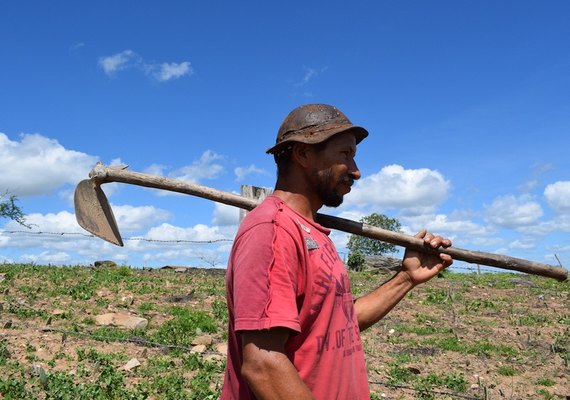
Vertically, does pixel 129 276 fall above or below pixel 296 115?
below

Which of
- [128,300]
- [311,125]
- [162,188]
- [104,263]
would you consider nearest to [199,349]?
[128,300]

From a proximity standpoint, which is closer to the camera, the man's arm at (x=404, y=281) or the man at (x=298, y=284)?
the man at (x=298, y=284)

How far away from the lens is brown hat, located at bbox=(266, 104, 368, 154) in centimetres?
225

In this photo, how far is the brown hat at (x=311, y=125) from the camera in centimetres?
225

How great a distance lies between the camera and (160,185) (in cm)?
321

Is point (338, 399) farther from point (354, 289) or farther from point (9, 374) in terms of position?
point (354, 289)

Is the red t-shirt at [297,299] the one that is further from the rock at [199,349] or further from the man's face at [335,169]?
the rock at [199,349]

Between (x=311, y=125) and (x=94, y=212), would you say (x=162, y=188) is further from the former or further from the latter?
(x=311, y=125)

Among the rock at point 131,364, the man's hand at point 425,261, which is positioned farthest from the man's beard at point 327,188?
the rock at point 131,364

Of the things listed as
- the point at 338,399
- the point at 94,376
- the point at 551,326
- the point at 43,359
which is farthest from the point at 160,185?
the point at 551,326

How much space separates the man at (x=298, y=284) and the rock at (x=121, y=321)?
605 centimetres

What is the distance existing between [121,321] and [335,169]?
6476 millimetres

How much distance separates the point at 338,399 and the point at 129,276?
33.1 ft

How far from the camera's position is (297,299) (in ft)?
6.58
